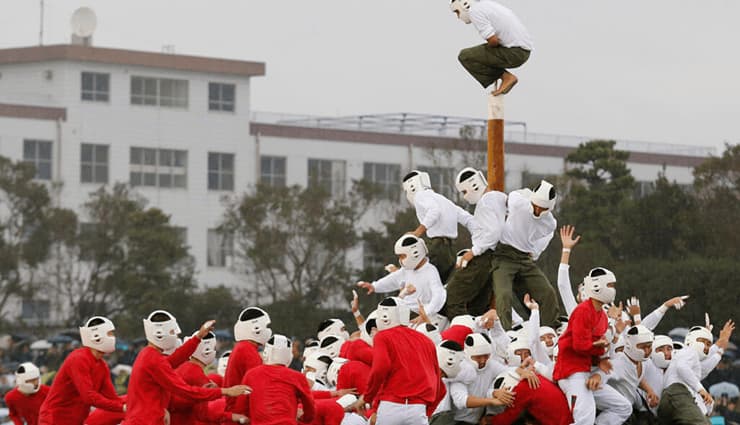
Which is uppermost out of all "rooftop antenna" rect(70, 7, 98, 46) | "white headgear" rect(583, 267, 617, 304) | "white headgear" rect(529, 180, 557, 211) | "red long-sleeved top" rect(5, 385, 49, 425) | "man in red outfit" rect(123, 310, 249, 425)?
"rooftop antenna" rect(70, 7, 98, 46)

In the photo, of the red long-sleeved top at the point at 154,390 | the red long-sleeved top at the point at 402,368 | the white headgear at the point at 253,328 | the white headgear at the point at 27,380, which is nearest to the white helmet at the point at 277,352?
the white headgear at the point at 253,328

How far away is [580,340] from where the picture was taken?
68.4 feet

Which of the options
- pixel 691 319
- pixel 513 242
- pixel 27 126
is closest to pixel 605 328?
pixel 513 242

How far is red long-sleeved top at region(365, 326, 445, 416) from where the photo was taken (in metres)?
20.1

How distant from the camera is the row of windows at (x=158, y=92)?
7806 cm

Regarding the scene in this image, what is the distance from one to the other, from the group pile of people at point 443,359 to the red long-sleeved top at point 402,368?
15 mm

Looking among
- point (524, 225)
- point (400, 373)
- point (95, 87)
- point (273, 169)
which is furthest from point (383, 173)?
point (400, 373)

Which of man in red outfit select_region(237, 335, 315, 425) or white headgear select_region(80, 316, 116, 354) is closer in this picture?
man in red outfit select_region(237, 335, 315, 425)

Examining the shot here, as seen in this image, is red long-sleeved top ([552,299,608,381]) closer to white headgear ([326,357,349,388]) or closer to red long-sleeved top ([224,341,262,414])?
white headgear ([326,357,349,388])

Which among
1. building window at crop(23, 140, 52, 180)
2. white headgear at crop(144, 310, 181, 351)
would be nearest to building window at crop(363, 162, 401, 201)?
building window at crop(23, 140, 52, 180)

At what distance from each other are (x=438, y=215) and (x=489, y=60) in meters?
2.05

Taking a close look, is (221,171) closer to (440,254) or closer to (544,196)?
(440,254)

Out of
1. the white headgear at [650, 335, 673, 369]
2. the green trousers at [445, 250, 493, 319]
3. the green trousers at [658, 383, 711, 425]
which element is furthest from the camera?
the green trousers at [445, 250, 493, 319]

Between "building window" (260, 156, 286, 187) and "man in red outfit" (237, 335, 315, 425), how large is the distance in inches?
2434
